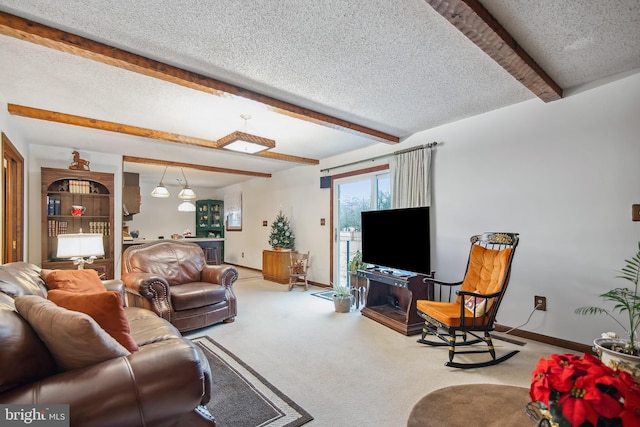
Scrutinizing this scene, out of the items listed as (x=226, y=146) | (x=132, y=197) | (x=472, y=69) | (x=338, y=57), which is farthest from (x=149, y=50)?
(x=132, y=197)

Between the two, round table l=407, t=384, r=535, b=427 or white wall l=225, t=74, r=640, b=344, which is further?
white wall l=225, t=74, r=640, b=344

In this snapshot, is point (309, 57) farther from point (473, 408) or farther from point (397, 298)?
point (397, 298)

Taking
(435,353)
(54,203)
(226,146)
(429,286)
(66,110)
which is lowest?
(435,353)

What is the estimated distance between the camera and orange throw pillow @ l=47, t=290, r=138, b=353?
5.08 ft

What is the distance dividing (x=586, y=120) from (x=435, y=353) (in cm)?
258

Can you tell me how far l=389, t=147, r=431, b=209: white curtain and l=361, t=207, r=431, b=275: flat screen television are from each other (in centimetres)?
47

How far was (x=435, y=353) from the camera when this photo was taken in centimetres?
288

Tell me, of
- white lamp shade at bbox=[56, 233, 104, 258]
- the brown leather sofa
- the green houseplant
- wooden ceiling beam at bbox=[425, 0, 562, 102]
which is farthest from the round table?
white lamp shade at bbox=[56, 233, 104, 258]

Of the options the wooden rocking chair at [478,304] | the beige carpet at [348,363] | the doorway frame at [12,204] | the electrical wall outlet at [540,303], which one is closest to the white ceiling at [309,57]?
the doorway frame at [12,204]

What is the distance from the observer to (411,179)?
425 centimetres

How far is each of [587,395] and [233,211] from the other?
9021mm

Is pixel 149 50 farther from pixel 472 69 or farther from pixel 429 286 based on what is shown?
pixel 429 286

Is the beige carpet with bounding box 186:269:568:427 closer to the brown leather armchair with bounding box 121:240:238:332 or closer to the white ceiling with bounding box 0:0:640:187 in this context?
the brown leather armchair with bounding box 121:240:238:332

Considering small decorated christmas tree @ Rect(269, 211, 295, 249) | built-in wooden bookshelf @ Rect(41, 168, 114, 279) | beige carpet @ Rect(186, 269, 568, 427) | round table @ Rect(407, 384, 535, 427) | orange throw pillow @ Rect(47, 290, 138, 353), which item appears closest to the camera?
round table @ Rect(407, 384, 535, 427)
